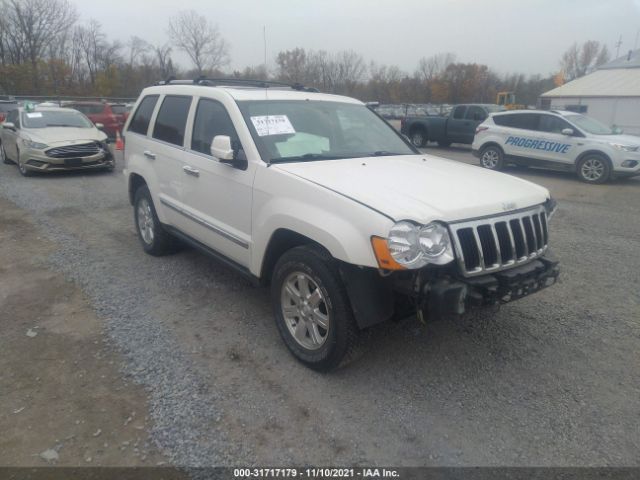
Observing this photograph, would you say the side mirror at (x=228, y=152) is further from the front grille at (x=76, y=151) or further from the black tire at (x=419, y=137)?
the black tire at (x=419, y=137)

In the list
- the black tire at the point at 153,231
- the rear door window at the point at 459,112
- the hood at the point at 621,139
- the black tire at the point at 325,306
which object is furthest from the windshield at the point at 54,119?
the hood at the point at 621,139

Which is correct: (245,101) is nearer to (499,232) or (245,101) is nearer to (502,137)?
(499,232)

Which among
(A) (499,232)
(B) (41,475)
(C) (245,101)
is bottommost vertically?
(B) (41,475)

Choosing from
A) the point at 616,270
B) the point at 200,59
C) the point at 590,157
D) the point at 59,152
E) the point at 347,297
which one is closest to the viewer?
the point at 347,297

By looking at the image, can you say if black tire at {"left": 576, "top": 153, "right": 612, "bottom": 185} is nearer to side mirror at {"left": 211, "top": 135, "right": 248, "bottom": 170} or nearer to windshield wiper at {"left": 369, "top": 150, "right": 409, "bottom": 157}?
windshield wiper at {"left": 369, "top": 150, "right": 409, "bottom": 157}

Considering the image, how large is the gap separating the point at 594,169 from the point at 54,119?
13.3m

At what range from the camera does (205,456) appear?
97.9 inches

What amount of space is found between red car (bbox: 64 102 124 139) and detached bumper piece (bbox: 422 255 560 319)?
55.3ft

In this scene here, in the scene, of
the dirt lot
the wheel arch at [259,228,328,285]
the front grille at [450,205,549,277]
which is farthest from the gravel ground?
the front grille at [450,205,549,277]

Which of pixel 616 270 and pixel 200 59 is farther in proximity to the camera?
pixel 200 59

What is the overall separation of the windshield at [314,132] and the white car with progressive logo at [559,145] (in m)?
8.79

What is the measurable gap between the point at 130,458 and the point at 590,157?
39.4 feet

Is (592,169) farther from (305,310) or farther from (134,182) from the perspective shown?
(305,310)

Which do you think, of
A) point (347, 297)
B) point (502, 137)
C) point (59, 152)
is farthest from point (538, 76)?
point (347, 297)
